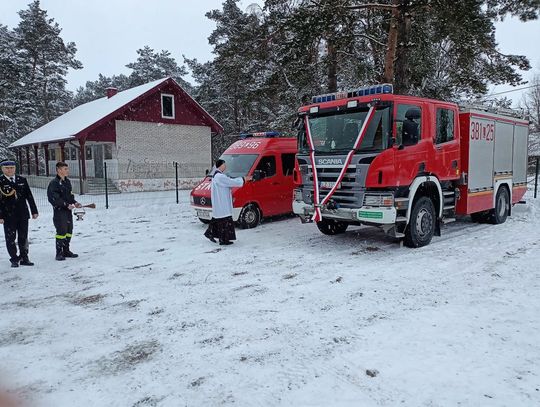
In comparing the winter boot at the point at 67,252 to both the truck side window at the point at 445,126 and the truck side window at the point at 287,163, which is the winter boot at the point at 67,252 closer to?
the truck side window at the point at 287,163

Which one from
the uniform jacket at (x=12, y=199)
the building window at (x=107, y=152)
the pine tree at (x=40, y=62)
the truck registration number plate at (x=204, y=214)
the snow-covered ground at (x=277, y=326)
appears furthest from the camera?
the pine tree at (x=40, y=62)

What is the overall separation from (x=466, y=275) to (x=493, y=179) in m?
5.12

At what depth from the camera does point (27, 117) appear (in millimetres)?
40469

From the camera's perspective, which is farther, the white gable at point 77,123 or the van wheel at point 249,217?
the white gable at point 77,123

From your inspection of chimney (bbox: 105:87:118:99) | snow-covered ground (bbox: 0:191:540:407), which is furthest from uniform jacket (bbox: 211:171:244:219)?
chimney (bbox: 105:87:118:99)

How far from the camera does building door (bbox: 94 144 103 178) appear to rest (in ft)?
88.7

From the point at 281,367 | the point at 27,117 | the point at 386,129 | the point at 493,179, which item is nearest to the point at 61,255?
the point at 281,367

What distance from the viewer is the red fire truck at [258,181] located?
10.5 meters

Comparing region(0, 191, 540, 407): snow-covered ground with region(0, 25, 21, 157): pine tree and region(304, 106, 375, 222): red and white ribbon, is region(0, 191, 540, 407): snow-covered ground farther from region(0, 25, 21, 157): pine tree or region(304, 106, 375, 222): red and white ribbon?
region(0, 25, 21, 157): pine tree

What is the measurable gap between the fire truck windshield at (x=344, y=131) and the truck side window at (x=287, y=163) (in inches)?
107

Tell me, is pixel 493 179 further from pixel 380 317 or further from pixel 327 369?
pixel 327 369

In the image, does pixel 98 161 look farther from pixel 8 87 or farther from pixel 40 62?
pixel 40 62

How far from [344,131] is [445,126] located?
89.7 inches

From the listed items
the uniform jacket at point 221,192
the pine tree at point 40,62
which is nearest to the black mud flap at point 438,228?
the uniform jacket at point 221,192
